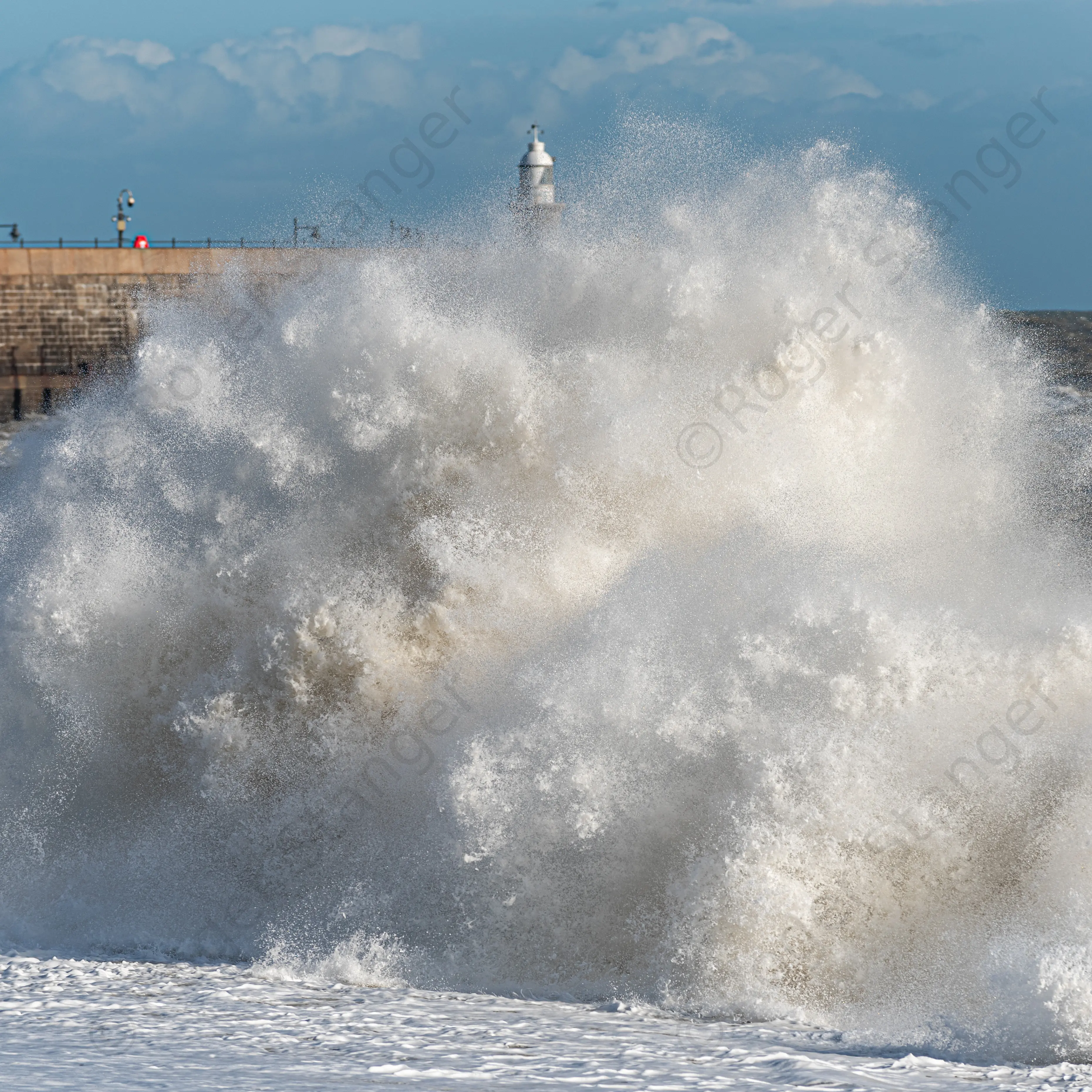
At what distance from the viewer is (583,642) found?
8.55 m

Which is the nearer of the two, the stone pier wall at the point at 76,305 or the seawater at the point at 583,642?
the seawater at the point at 583,642

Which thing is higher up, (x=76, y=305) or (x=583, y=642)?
(x=76, y=305)

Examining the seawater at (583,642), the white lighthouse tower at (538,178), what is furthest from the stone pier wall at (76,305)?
the seawater at (583,642)

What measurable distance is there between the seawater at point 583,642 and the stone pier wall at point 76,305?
1762 centimetres

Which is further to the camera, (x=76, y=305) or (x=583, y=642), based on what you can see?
(x=76, y=305)

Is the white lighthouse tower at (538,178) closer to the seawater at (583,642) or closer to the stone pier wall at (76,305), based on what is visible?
the stone pier wall at (76,305)

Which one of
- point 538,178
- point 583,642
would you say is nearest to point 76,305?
point 538,178

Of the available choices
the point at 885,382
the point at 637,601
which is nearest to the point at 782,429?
the point at 885,382

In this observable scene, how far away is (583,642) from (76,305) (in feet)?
75.7

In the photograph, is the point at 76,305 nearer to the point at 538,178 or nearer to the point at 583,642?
the point at 538,178

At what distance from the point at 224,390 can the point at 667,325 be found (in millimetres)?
3299

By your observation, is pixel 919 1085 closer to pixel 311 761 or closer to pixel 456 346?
pixel 311 761

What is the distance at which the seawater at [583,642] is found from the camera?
756cm

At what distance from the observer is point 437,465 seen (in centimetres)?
956
